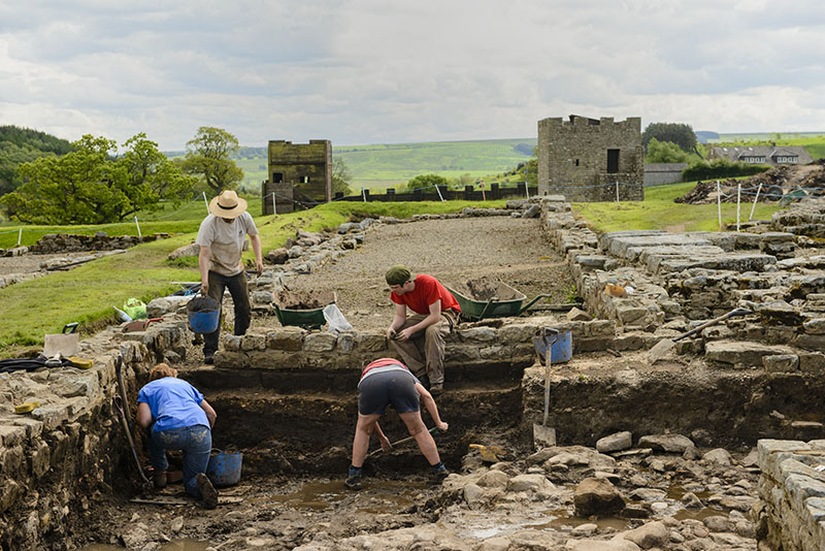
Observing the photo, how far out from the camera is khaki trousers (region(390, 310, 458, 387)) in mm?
8414

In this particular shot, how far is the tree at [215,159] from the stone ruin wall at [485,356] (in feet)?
188

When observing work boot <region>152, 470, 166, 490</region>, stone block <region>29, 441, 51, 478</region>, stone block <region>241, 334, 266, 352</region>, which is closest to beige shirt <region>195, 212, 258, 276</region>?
stone block <region>241, 334, 266, 352</region>

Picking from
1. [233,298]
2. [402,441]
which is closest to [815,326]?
[402,441]

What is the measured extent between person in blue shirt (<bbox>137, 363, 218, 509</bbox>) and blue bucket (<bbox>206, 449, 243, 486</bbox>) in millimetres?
334

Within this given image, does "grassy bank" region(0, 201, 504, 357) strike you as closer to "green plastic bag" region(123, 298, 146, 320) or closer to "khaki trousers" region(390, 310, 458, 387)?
"green plastic bag" region(123, 298, 146, 320)

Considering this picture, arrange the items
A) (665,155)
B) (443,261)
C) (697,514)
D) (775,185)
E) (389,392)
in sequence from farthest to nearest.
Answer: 1. (665,155)
2. (775,185)
3. (443,261)
4. (389,392)
5. (697,514)

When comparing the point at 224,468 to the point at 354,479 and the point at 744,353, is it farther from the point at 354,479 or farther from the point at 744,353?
the point at 744,353

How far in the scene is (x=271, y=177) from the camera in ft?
138

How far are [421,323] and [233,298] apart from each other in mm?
2579

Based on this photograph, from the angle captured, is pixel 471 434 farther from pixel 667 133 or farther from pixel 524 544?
pixel 667 133

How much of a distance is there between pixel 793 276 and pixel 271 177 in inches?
1379

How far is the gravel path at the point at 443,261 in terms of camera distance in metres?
14.1

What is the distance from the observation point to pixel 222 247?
9328 mm

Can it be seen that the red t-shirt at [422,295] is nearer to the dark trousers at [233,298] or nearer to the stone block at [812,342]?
the dark trousers at [233,298]
